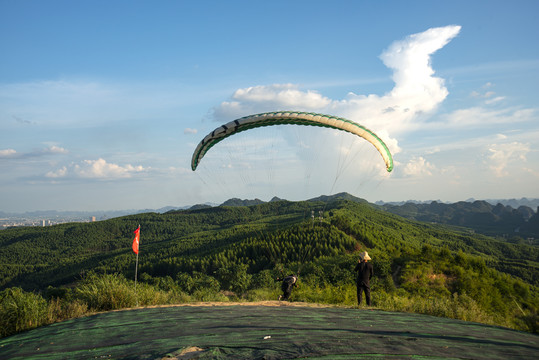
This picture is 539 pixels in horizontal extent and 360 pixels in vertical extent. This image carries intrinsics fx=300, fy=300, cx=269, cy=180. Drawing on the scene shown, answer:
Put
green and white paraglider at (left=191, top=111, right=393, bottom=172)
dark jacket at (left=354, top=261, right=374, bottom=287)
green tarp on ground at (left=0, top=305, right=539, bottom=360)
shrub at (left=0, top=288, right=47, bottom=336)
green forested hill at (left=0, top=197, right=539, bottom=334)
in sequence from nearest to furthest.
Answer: green tarp on ground at (left=0, top=305, right=539, bottom=360) < shrub at (left=0, top=288, right=47, bottom=336) < dark jacket at (left=354, top=261, right=374, bottom=287) < green and white paraglider at (left=191, top=111, right=393, bottom=172) < green forested hill at (left=0, top=197, right=539, bottom=334)

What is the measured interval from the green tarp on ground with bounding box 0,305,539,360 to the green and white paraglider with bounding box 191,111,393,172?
9630 millimetres

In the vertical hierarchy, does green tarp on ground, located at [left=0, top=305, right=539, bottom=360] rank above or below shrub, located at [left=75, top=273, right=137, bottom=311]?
above

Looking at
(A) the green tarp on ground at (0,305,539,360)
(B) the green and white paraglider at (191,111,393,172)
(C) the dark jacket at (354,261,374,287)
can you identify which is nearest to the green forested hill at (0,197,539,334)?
(C) the dark jacket at (354,261,374,287)

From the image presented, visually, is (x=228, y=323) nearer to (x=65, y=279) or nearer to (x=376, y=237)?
(x=376, y=237)

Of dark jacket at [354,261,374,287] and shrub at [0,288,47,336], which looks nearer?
shrub at [0,288,47,336]

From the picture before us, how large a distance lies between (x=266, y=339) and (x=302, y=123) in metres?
12.2

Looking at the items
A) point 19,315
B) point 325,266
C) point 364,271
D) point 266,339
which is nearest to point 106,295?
point 19,315

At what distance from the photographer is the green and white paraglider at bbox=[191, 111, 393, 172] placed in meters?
15.7

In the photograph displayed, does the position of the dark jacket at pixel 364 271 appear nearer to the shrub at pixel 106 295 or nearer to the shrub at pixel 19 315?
the shrub at pixel 106 295

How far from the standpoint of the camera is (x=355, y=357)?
16.1 ft

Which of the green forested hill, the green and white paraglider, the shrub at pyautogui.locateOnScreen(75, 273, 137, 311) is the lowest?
the green forested hill

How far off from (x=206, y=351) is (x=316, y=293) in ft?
34.0

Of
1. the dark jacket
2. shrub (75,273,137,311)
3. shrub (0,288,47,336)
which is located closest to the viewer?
shrub (0,288,47,336)

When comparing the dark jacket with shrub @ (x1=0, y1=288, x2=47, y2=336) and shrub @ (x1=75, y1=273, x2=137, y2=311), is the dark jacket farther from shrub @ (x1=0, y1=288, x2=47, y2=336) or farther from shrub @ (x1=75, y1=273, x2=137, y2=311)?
shrub @ (x1=0, y1=288, x2=47, y2=336)
